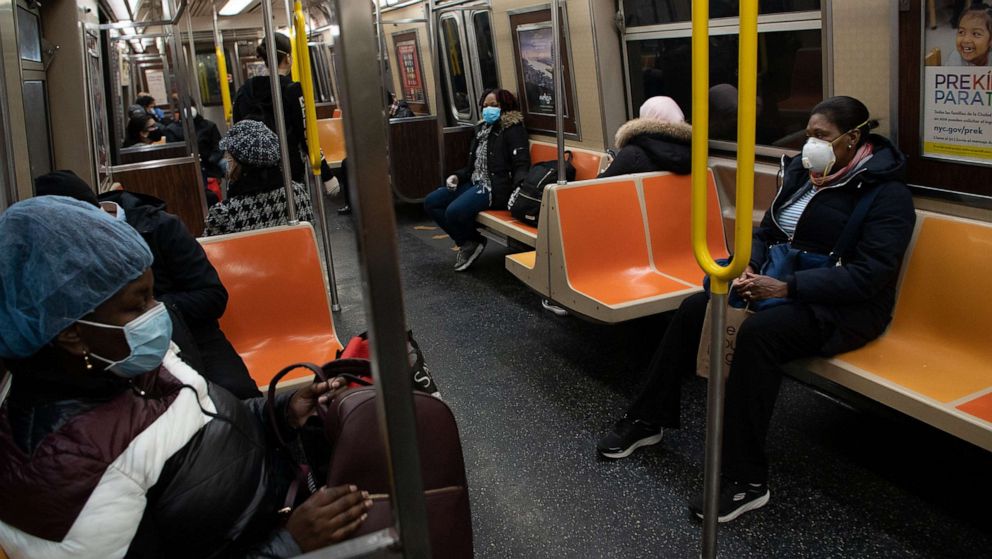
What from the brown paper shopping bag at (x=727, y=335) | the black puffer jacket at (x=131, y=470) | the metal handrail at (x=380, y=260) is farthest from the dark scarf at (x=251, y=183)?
the metal handrail at (x=380, y=260)

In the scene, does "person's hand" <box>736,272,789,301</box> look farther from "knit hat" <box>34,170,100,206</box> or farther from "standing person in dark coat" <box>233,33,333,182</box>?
"standing person in dark coat" <box>233,33,333,182</box>

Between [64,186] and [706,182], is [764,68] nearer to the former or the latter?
[706,182]

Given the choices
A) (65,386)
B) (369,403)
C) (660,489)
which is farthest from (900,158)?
(65,386)

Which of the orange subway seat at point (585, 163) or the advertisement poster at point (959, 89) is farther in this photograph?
the orange subway seat at point (585, 163)

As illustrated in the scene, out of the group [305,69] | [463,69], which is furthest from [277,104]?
[463,69]

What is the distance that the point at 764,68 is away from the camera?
4.26 metres

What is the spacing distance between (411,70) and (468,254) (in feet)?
14.3

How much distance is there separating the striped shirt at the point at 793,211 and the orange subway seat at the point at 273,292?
76.2 inches

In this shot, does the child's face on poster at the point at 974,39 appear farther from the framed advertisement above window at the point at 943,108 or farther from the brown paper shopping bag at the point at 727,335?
the brown paper shopping bag at the point at 727,335

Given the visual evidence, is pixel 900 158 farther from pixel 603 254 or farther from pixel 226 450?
pixel 226 450

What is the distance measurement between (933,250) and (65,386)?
3.07 meters

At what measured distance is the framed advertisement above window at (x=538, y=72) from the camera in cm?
627

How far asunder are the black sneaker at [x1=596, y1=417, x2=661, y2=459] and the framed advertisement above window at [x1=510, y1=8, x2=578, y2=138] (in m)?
3.47

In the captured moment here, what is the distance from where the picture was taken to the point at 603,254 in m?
4.24
